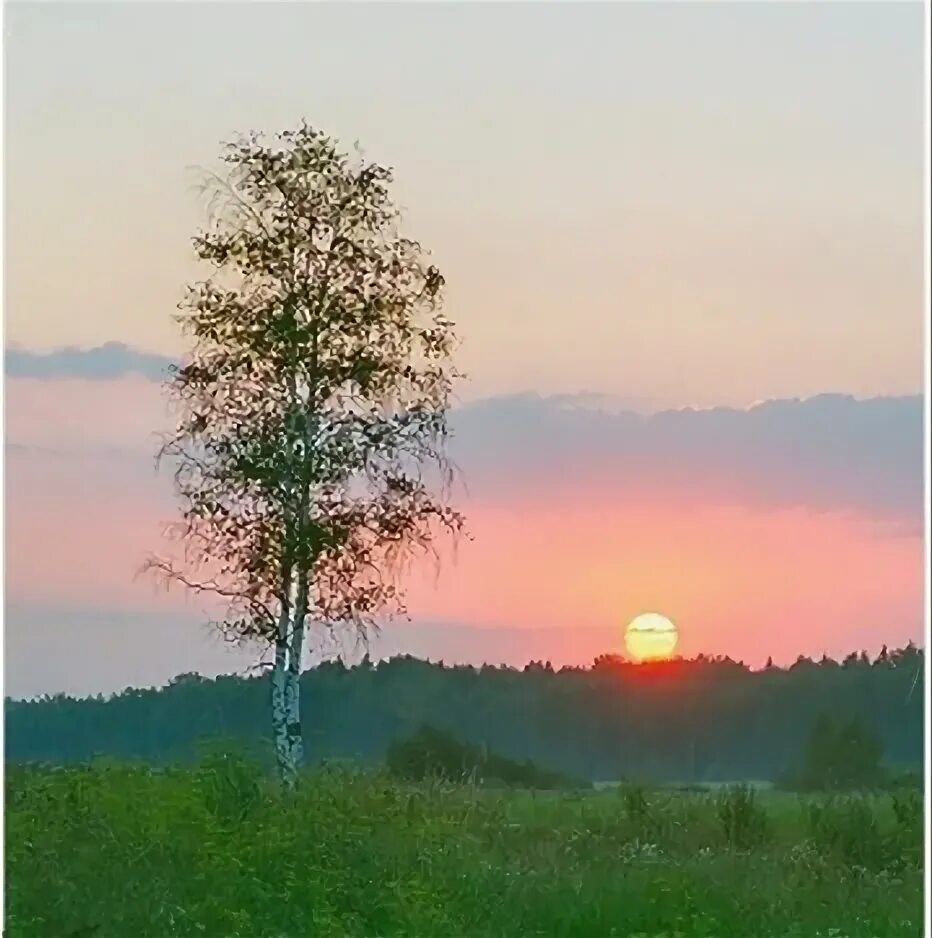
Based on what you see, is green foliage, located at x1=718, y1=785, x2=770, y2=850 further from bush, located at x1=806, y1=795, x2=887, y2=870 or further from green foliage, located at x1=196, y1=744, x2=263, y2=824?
green foliage, located at x1=196, y1=744, x2=263, y2=824

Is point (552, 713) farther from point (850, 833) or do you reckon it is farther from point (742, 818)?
point (850, 833)

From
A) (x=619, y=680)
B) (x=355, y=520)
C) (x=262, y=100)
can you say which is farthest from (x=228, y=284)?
(x=619, y=680)

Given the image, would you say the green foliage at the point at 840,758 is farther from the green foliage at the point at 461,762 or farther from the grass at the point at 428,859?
the green foliage at the point at 461,762

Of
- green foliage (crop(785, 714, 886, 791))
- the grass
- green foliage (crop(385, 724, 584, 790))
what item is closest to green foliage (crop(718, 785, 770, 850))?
the grass

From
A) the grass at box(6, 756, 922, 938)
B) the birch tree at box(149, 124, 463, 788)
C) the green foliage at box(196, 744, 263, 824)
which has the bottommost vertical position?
the grass at box(6, 756, 922, 938)

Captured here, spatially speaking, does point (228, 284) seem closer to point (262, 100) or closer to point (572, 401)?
point (262, 100)

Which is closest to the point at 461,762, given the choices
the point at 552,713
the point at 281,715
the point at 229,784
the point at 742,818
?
the point at 552,713

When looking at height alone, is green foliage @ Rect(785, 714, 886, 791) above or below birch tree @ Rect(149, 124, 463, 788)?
below
